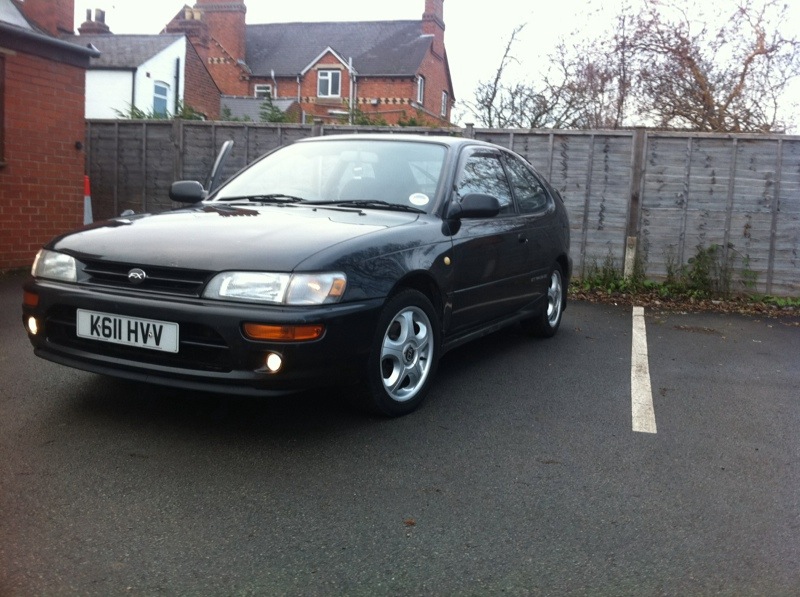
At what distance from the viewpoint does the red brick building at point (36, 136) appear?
393 inches

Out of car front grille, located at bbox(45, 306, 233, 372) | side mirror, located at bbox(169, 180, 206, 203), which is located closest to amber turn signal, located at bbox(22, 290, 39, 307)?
car front grille, located at bbox(45, 306, 233, 372)

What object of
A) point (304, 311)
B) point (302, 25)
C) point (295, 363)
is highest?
point (302, 25)

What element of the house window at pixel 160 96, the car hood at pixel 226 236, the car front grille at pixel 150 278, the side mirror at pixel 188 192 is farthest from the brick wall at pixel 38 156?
the house window at pixel 160 96

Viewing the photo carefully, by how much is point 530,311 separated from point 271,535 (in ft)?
12.9

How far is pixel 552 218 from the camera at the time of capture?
22.8 feet

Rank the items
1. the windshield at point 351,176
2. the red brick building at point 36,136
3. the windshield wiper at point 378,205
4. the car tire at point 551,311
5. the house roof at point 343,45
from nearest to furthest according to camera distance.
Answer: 1. the windshield wiper at point 378,205
2. the windshield at point 351,176
3. the car tire at point 551,311
4. the red brick building at point 36,136
5. the house roof at point 343,45

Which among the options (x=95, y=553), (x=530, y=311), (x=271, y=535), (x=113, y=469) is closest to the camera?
(x=95, y=553)

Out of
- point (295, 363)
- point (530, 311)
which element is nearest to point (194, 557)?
point (295, 363)

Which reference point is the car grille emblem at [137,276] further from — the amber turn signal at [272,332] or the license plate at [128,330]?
the amber turn signal at [272,332]

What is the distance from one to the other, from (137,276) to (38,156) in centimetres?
738

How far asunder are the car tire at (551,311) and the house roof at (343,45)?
36386 millimetres

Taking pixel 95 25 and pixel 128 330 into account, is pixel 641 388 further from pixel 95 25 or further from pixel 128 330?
pixel 95 25

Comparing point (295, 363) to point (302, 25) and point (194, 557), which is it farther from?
point (302, 25)

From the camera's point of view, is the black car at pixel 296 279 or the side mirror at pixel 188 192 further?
the side mirror at pixel 188 192
